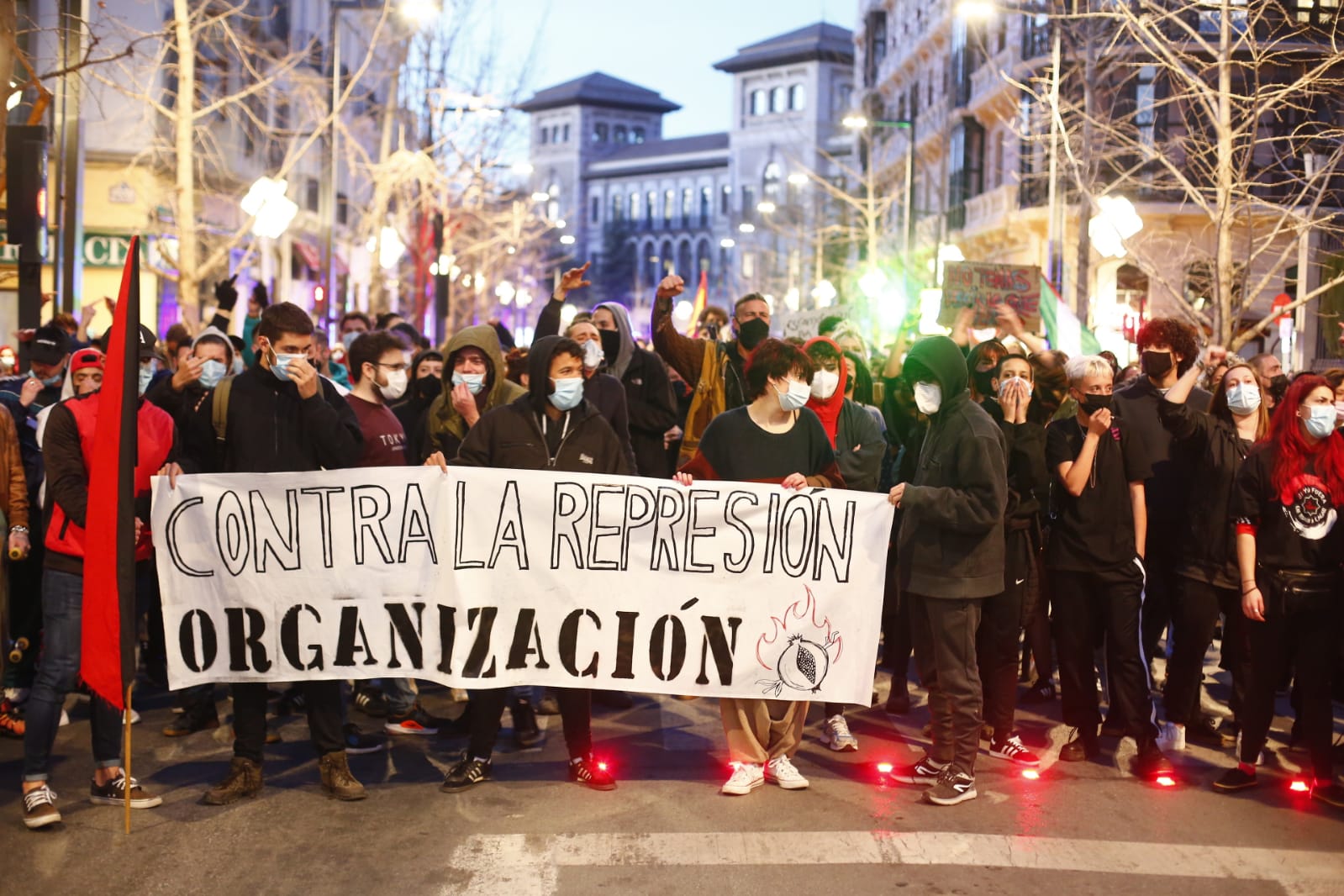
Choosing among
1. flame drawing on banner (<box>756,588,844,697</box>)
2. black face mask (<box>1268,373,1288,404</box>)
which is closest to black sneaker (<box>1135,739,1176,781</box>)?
flame drawing on banner (<box>756,588,844,697</box>)

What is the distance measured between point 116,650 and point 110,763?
0.86 m

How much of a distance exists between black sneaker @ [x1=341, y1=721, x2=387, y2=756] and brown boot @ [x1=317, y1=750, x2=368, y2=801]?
32.8 inches

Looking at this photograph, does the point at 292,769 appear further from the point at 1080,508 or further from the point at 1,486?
the point at 1080,508

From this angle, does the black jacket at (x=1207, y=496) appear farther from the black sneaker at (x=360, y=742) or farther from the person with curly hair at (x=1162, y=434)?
the black sneaker at (x=360, y=742)

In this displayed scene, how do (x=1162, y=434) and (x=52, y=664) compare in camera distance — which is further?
(x=1162, y=434)

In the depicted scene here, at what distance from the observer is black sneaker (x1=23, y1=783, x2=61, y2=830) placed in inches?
246

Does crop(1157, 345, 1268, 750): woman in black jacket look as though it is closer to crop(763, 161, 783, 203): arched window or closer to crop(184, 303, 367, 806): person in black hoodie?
crop(184, 303, 367, 806): person in black hoodie

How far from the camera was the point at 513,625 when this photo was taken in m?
6.97

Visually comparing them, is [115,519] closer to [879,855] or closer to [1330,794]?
[879,855]

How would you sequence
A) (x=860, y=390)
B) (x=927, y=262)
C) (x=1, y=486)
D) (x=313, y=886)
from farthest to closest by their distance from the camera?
(x=927, y=262) < (x=860, y=390) < (x=1, y=486) < (x=313, y=886)

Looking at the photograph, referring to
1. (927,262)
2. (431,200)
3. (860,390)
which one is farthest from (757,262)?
(860,390)

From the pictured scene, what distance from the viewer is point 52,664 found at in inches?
252

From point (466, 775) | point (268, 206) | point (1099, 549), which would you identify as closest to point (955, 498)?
point (1099, 549)

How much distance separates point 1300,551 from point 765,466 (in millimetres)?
2435
